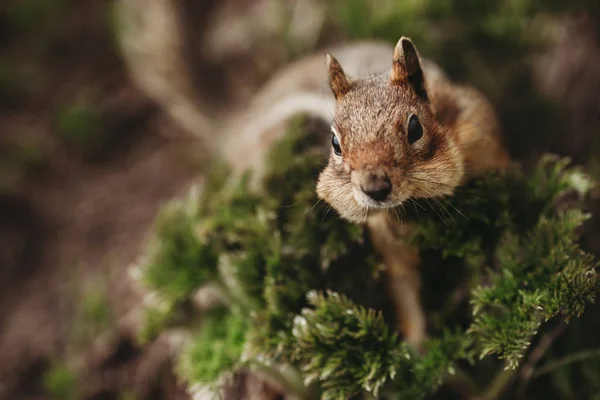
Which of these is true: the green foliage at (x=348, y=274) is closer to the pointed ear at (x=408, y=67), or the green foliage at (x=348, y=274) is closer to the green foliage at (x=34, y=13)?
the pointed ear at (x=408, y=67)

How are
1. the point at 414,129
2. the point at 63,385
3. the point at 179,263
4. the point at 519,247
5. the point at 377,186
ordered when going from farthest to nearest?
the point at 63,385, the point at 179,263, the point at 519,247, the point at 414,129, the point at 377,186

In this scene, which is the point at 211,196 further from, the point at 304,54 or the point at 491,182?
the point at 304,54

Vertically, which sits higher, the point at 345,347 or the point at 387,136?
the point at 387,136

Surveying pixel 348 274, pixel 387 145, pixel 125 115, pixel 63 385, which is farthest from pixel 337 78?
pixel 125 115

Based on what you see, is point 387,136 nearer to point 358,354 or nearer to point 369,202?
point 369,202

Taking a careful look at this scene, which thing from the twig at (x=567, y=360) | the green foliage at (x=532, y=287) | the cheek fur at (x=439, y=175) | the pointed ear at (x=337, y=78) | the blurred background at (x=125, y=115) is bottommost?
the twig at (x=567, y=360)

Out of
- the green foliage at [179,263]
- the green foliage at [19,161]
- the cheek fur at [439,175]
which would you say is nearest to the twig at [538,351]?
the cheek fur at [439,175]

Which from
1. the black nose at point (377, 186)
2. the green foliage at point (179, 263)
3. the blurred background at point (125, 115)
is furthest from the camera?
the blurred background at point (125, 115)
